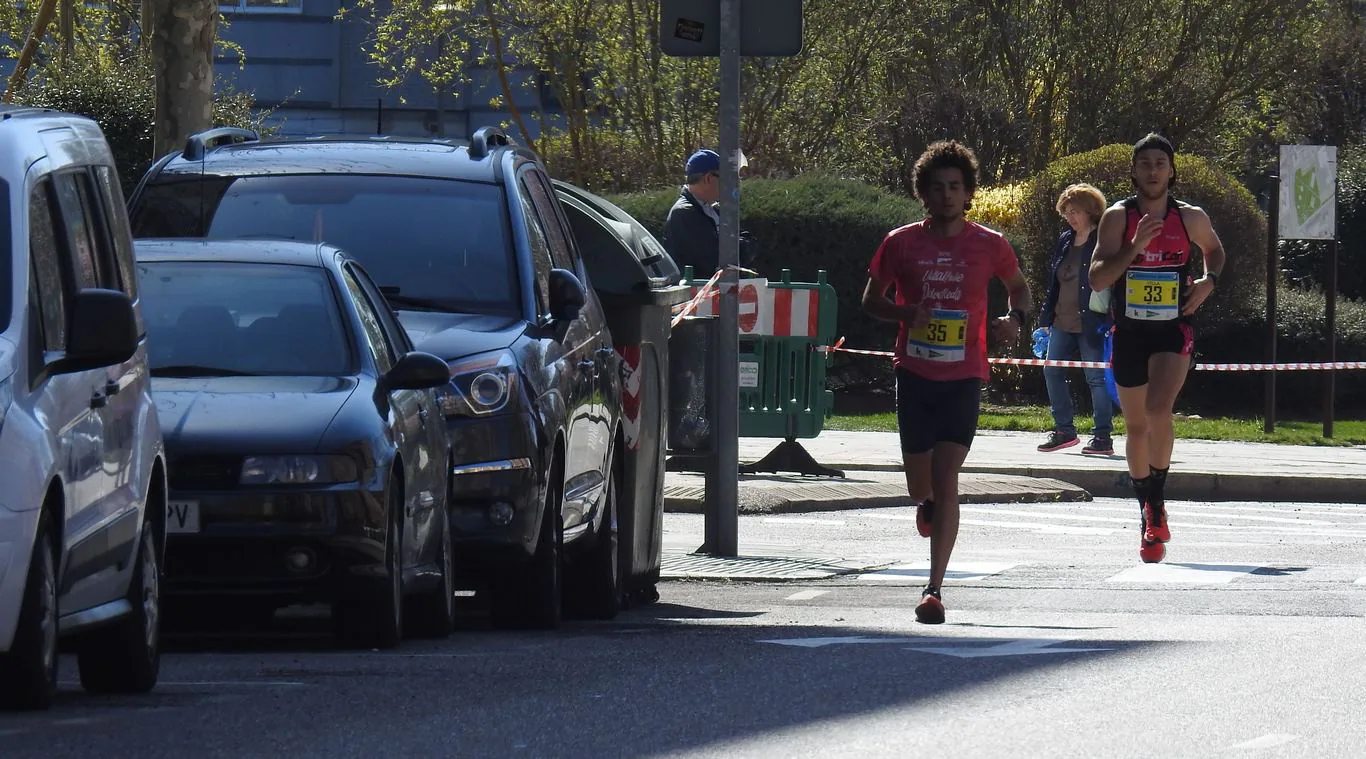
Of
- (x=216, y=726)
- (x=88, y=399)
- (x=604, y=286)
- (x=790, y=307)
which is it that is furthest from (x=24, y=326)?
(x=790, y=307)

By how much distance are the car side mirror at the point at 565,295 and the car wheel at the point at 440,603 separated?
1.06m

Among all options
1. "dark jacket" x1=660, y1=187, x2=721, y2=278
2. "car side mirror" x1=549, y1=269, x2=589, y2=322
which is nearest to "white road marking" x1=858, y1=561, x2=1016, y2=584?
"car side mirror" x1=549, y1=269, x2=589, y2=322

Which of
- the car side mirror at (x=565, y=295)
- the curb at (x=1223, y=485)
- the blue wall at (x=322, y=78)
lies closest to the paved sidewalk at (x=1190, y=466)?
the curb at (x=1223, y=485)

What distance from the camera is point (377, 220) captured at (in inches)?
403

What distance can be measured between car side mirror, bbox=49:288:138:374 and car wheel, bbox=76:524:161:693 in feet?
2.79

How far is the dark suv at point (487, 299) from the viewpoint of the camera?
29.8 ft

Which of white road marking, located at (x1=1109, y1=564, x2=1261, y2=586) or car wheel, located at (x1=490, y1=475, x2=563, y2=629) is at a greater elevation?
car wheel, located at (x1=490, y1=475, x2=563, y2=629)

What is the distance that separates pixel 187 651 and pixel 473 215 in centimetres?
220

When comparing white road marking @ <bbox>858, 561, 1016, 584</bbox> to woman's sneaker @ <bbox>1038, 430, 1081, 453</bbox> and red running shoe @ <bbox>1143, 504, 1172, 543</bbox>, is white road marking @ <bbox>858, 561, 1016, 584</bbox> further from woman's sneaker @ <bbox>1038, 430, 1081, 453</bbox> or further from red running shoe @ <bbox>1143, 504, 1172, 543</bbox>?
woman's sneaker @ <bbox>1038, 430, 1081, 453</bbox>

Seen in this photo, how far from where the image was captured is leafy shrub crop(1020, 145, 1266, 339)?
23.7m

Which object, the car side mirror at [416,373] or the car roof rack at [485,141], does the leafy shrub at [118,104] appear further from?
the car side mirror at [416,373]

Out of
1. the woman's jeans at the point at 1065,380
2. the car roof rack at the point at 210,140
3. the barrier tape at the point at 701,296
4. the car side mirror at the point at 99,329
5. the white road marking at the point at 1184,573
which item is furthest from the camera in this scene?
the woman's jeans at the point at 1065,380

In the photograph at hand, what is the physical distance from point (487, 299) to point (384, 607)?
5.70 feet

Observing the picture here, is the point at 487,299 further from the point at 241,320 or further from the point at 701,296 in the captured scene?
the point at 701,296
